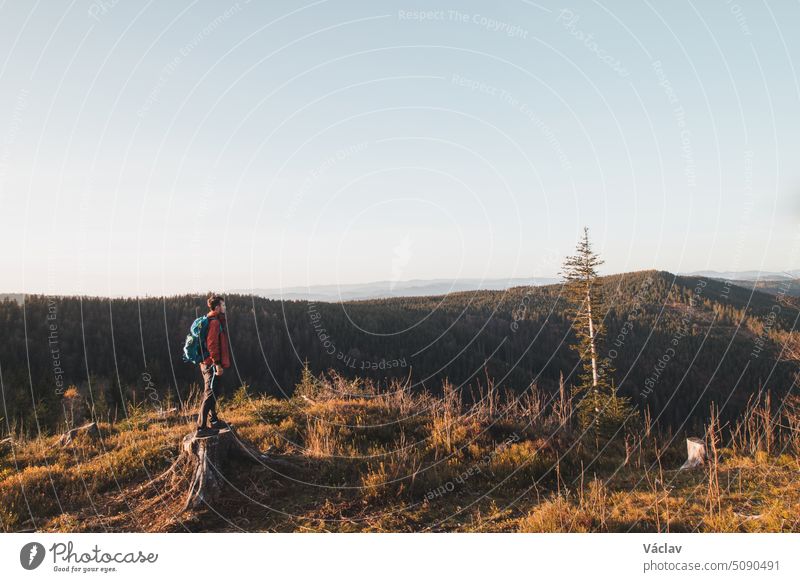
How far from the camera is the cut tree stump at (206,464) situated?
6746 mm

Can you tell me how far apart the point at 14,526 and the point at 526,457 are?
865 centimetres

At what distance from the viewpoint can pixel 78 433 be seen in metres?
10.2

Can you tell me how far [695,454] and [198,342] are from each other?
32.1 feet

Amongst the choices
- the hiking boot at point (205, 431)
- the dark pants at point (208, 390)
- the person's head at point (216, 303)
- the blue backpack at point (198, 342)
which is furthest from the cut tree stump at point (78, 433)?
the person's head at point (216, 303)

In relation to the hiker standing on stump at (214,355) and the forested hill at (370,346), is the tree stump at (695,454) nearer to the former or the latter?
the forested hill at (370,346)

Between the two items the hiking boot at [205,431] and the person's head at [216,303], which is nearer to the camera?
the person's head at [216,303]

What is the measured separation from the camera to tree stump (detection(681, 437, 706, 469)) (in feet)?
27.4

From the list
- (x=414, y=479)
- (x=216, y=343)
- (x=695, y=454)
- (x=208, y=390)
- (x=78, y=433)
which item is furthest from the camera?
(x=78, y=433)

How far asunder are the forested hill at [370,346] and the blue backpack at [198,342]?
6.58 metres

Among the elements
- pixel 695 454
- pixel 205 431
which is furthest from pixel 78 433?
pixel 695 454

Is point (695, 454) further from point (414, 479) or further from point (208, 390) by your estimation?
point (208, 390)

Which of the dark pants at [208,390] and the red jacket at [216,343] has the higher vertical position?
the red jacket at [216,343]

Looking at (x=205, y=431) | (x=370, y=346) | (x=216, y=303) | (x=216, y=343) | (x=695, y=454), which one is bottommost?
(x=370, y=346)

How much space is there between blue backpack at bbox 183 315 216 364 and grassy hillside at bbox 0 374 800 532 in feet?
7.06
